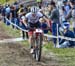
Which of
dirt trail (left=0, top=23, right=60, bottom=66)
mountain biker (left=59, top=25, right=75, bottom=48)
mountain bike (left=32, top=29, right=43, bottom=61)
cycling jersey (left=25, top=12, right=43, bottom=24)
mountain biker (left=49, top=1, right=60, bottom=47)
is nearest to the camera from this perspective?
dirt trail (left=0, top=23, right=60, bottom=66)

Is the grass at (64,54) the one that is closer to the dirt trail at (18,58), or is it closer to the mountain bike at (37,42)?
the dirt trail at (18,58)

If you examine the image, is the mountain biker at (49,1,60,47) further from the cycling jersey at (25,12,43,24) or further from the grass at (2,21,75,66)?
the cycling jersey at (25,12,43,24)

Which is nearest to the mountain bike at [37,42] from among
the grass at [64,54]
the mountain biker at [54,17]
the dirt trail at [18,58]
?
the dirt trail at [18,58]

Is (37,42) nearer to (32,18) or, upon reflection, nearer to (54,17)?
(32,18)

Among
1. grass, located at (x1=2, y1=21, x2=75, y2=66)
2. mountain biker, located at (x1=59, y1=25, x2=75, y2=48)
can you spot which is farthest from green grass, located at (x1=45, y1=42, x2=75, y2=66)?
mountain biker, located at (x1=59, y1=25, x2=75, y2=48)

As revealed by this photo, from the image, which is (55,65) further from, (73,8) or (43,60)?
(73,8)

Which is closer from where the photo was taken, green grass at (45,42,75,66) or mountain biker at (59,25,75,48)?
green grass at (45,42,75,66)

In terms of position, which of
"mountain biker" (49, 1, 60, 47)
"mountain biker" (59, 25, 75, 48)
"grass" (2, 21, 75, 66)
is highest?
"mountain biker" (49, 1, 60, 47)

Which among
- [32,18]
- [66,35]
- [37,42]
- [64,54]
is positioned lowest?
[64,54]

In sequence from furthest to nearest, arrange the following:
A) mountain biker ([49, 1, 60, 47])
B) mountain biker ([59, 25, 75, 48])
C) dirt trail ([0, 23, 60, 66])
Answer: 1. mountain biker ([49, 1, 60, 47])
2. mountain biker ([59, 25, 75, 48])
3. dirt trail ([0, 23, 60, 66])

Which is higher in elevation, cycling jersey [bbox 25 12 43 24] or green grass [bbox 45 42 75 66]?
cycling jersey [bbox 25 12 43 24]

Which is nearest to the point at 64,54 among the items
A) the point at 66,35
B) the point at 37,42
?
the point at 66,35

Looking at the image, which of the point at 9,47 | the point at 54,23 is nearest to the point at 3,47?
the point at 9,47

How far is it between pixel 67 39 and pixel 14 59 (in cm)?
277
